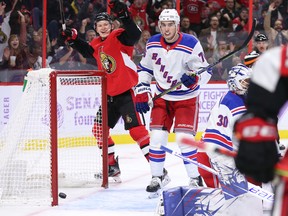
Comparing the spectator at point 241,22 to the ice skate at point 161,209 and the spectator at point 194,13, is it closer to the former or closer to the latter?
the spectator at point 194,13

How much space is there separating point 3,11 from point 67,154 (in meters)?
2.78

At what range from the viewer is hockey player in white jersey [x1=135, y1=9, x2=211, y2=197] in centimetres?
504

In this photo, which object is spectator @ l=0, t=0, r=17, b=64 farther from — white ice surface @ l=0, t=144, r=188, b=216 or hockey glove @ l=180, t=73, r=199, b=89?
hockey glove @ l=180, t=73, r=199, b=89

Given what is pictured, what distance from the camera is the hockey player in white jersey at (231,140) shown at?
140 inches

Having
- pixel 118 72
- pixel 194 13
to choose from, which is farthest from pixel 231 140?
pixel 194 13

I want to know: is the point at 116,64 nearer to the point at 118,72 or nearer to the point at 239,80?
the point at 118,72

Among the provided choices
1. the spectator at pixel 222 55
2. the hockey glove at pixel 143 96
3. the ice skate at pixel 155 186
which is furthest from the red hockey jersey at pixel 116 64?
the spectator at pixel 222 55

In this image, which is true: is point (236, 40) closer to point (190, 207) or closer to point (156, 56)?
point (156, 56)

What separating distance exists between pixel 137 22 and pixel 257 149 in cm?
672

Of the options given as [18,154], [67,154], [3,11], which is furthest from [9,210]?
[3,11]

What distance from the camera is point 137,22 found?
8.62 meters

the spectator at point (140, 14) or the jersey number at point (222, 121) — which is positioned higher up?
the jersey number at point (222, 121)

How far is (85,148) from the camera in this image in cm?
570

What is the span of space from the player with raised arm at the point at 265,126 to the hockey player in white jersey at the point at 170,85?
291 centimetres
